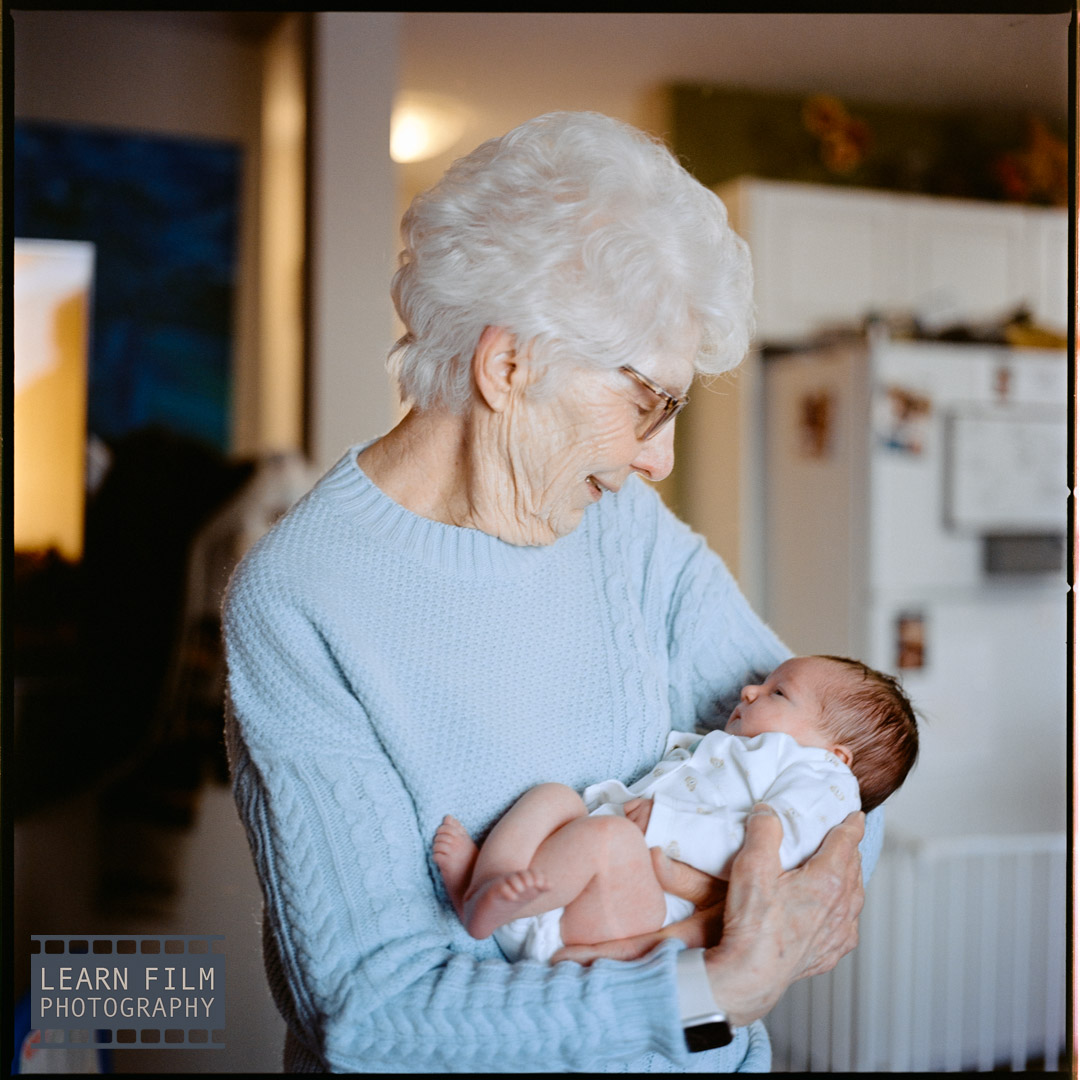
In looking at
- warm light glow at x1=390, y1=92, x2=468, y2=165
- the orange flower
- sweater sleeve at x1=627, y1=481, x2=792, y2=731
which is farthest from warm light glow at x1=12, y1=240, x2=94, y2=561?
the orange flower

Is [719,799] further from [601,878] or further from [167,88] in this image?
[167,88]

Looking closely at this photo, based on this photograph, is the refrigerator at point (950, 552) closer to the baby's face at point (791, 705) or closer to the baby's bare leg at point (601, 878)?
the baby's face at point (791, 705)

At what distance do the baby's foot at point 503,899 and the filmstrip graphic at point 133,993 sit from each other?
36 centimetres

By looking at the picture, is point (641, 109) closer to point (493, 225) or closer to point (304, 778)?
point (493, 225)

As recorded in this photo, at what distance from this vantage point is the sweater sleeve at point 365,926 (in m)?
0.78

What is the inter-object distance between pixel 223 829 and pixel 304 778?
1.49m

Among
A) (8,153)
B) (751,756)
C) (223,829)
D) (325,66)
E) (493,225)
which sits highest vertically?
(325,66)

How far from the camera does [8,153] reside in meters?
1.02

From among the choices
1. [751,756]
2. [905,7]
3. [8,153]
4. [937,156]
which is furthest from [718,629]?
[937,156]

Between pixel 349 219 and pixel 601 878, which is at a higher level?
pixel 349 219

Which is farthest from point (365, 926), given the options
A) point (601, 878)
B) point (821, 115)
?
point (821, 115)

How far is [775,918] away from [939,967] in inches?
69.8

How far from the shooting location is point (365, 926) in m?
0.80

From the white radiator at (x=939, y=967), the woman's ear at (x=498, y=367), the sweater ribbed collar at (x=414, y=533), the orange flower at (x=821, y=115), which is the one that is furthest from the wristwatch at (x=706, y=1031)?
the orange flower at (x=821, y=115)
